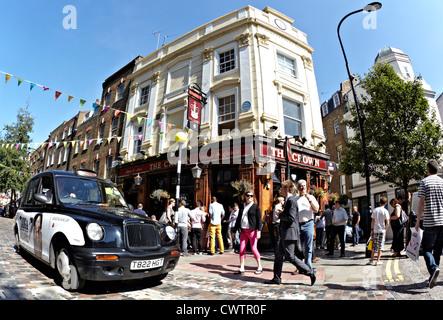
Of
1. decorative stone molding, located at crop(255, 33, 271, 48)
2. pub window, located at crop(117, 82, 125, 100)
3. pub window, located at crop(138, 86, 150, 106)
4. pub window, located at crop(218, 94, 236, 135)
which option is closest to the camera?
pub window, located at crop(218, 94, 236, 135)

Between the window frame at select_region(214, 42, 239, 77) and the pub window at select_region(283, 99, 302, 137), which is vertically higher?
the window frame at select_region(214, 42, 239, 77)

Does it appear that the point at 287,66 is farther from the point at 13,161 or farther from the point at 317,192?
the point at 13,161

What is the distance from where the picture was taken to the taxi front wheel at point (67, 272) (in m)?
3.42

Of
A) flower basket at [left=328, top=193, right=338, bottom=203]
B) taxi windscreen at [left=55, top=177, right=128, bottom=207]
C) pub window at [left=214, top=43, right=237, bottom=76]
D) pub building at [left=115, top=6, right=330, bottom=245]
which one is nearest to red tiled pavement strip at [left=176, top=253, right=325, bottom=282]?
taxi windscreen at [left=55, top=177, right=128, bottom=207]

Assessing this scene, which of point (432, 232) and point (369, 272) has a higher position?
point (432, 232)

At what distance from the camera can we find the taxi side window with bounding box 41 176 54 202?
443cm

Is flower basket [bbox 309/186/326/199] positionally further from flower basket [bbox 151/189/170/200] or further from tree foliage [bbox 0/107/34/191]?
tree foliage [bbox 0/107/34/191]

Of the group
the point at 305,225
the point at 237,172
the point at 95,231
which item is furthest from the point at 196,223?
the point at 95,231

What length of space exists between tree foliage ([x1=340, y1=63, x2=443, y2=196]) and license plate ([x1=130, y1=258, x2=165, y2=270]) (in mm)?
8909

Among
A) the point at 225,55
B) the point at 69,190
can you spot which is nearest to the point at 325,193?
the point at 225,55

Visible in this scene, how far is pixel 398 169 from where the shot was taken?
29.4ft

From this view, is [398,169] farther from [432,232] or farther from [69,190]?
[69,190]

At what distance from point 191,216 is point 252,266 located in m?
3.06

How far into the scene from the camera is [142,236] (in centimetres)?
380
